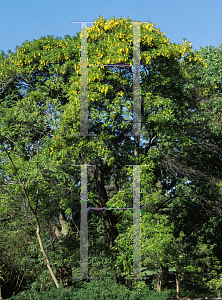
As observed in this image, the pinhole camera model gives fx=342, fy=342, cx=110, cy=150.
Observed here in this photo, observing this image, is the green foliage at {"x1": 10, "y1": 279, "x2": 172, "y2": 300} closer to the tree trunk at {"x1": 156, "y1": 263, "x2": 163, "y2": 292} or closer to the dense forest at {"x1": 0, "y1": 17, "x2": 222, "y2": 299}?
the dense forest at {"x1": 0, "y1": 17, "x2": 222, "y2": 299}

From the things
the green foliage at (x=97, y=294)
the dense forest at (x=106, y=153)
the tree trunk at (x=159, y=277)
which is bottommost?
the tree trunk at (x=159, y=277)

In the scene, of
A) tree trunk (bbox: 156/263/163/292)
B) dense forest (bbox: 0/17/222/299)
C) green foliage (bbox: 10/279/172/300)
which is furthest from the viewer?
tree trunk (bbox: 156/263/163/292)

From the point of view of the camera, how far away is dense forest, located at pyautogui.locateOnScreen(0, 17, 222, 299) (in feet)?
32.2

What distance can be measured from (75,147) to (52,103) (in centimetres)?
171

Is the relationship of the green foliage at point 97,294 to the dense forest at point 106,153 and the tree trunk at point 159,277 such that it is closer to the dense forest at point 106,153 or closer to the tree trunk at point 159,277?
the dense forest at point 106,153

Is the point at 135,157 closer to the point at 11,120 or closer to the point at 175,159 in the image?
the point at 175,159

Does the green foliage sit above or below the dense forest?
below

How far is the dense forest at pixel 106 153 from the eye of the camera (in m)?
9.80

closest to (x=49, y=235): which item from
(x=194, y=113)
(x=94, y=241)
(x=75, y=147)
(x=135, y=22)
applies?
(x=94, y=241)

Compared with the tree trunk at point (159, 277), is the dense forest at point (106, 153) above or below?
above

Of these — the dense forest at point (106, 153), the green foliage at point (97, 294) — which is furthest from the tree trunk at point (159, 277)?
the green foliage at point (97, 294)

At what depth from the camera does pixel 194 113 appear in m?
12.3

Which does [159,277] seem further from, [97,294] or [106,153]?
[97,294]

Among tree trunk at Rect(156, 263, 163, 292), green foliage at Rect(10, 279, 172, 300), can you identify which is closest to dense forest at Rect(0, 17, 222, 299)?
green foliage at Rect(10, 279, 172, 300)
